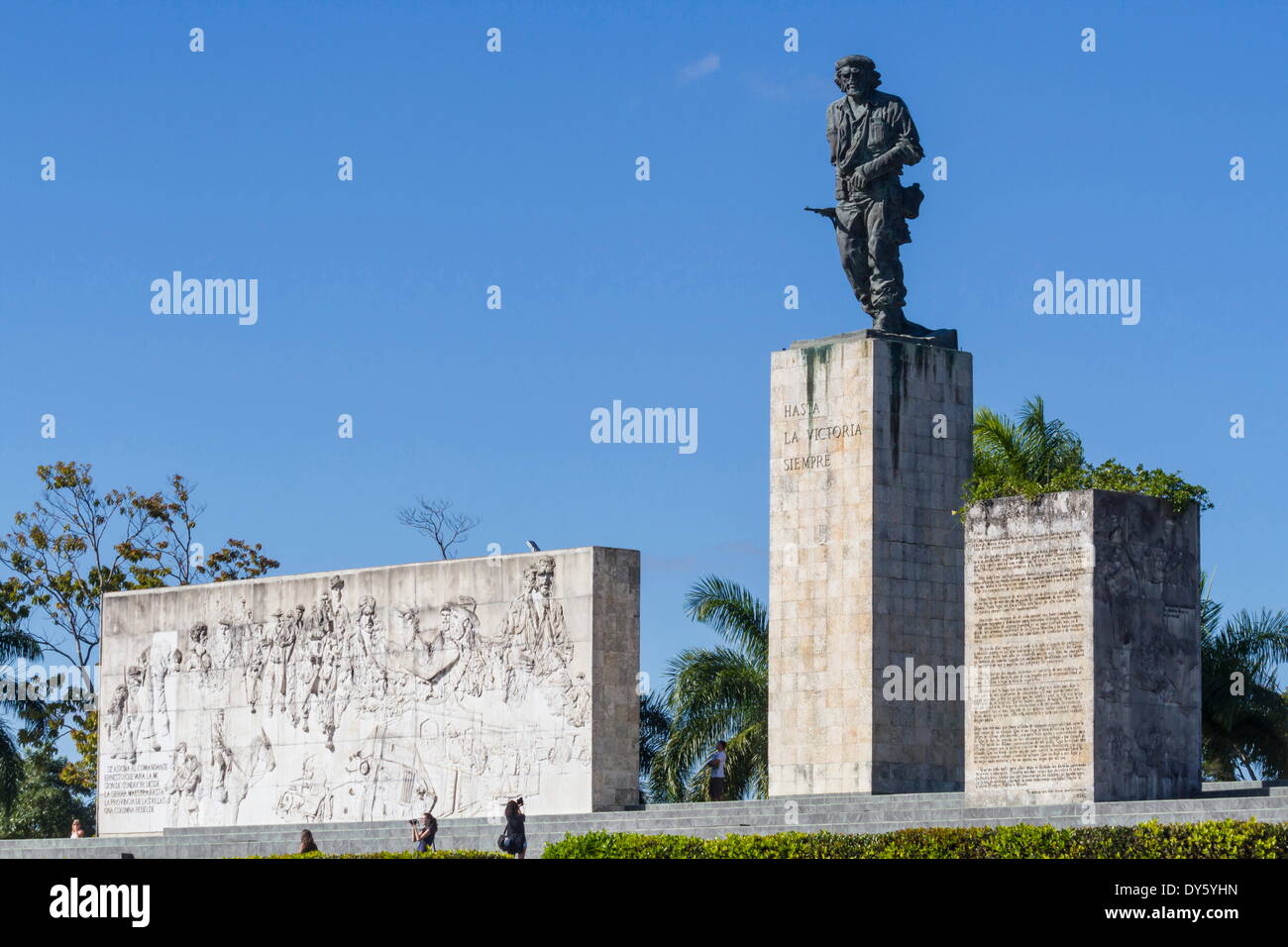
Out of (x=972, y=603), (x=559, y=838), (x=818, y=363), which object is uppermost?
(x=818, y=363)

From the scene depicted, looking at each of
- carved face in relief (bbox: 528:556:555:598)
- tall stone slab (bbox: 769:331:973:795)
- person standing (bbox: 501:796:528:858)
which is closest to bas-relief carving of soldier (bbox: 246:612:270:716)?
carved face in relief (bbox: 528:556:555:598)

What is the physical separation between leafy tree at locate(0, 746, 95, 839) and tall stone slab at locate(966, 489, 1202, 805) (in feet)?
94.0

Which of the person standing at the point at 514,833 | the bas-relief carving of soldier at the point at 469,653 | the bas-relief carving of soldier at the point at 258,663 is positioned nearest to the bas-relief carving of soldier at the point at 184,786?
the bas-relief carving of soldier at the point at 258,663

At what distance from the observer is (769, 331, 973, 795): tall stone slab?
1059 inches

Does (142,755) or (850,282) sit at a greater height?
(850,282)

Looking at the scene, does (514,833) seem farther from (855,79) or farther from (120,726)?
(120,726)

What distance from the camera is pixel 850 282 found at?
1117 inches

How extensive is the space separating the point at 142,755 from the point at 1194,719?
653 inches

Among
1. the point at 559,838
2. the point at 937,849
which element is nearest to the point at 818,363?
the point at 559,838

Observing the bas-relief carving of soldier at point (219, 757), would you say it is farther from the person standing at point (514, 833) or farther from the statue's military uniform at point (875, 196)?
the statue's military uniform at point (875, 196)

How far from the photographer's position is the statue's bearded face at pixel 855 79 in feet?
93.1

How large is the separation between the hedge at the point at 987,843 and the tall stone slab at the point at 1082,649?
1880 millimetres

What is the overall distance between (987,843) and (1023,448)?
12084 millimetres
